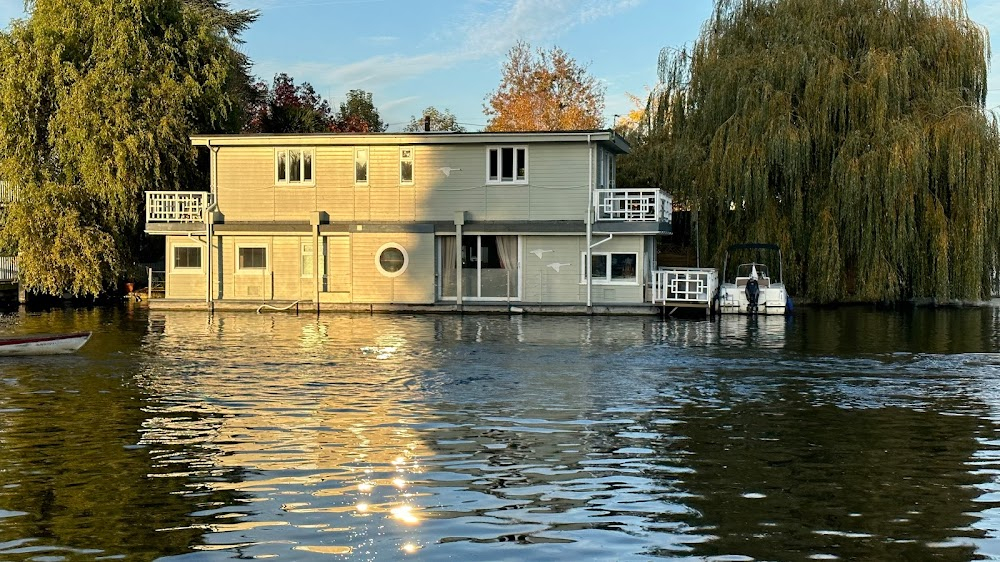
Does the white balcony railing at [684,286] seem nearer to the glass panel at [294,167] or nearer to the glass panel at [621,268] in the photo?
the glass panel at [621,268]

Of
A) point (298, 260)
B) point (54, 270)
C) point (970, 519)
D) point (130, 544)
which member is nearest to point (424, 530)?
point (130, 544)

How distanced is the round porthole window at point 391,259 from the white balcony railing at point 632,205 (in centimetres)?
716

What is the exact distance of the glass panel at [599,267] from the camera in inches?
A: 1564

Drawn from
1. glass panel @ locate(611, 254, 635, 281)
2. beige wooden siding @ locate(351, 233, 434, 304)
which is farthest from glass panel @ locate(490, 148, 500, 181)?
glass panel @ locate(611, 254, 635, 281)

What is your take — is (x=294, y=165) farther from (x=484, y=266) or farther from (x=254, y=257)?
(x=484, y=266)

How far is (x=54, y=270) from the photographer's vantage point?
44156 millimetres

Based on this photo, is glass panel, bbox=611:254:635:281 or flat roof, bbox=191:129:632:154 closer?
flat roof, bbox=191:129:632:154

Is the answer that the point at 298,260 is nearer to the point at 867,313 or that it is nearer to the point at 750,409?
the point at 867,313

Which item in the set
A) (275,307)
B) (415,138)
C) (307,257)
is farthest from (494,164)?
(275,307)

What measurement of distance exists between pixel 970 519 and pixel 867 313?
31914mm

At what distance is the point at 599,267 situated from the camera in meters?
39.8

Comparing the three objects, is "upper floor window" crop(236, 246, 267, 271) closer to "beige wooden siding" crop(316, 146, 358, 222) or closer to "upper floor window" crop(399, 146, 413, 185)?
"beige wooden siding" crop(316, 146, 358, 222)

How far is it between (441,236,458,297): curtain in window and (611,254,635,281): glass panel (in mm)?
5724

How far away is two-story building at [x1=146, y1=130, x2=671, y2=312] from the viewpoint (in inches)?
1559
